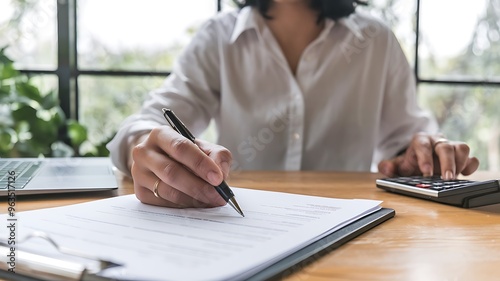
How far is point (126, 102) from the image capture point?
2.00 meters

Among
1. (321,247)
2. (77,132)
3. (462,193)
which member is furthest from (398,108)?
(77,132)

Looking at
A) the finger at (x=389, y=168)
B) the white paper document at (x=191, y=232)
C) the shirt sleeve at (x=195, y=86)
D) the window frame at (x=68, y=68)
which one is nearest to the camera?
the white paper document at (x=191, y=232)

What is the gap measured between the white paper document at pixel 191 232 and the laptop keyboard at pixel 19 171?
21 centimetres

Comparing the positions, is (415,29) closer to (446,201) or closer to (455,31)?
(455,31)

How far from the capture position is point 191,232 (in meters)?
0.46

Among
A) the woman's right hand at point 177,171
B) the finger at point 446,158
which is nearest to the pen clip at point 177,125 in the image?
the woman's right hand at point 177,171

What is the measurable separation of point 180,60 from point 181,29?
67 centimetres

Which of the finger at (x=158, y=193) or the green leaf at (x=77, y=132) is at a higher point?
the finger at (x=158, y=193)

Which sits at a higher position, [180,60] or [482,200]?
[180,60]

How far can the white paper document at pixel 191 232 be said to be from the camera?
36 cm

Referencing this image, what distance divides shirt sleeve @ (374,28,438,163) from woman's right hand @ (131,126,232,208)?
0.79 m

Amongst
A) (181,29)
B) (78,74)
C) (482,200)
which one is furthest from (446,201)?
(78,74)

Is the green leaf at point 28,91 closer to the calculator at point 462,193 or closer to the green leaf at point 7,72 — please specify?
the green leaf at point 7,72

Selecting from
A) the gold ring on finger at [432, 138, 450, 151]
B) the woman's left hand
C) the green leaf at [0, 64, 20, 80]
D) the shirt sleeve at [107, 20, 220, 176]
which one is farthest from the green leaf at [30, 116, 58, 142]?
the gold ring on finger at [432, 138, 450, 151]
